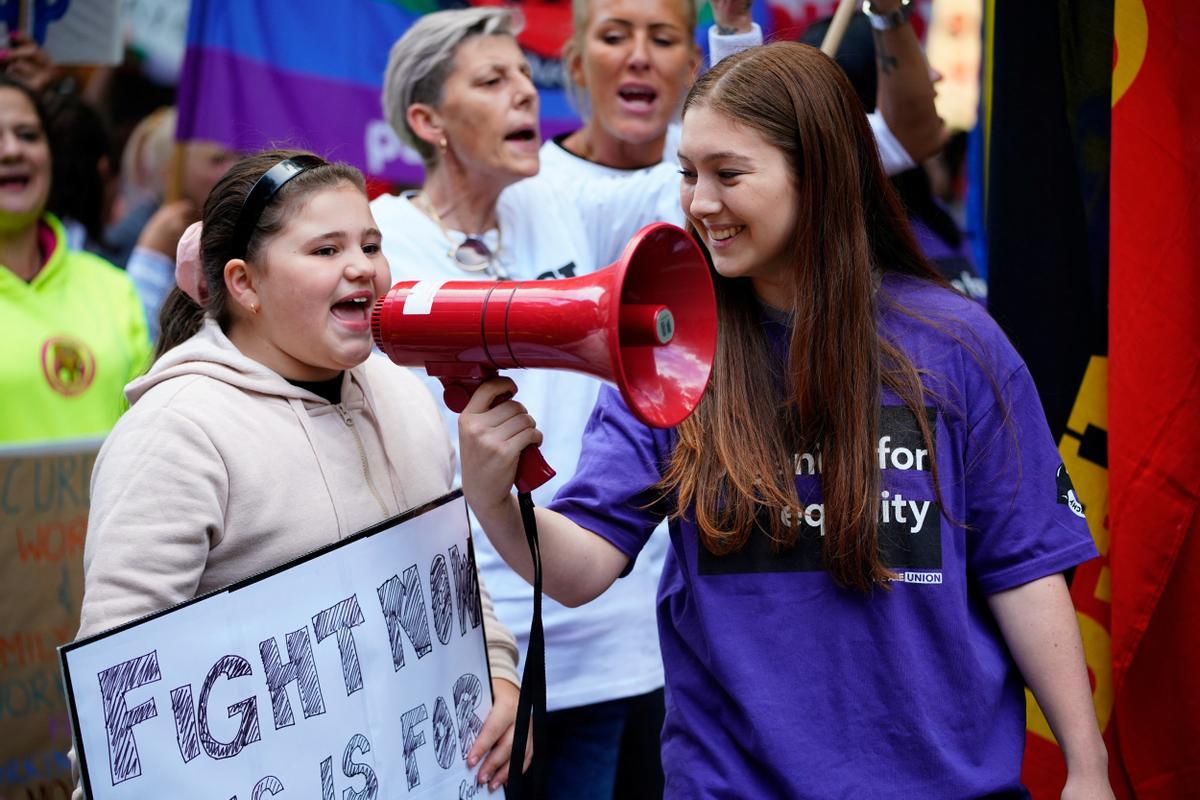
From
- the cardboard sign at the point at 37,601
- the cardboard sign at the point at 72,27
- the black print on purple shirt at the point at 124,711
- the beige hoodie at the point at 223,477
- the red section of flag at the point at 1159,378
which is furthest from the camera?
the cardboard sign at the point at 72,27

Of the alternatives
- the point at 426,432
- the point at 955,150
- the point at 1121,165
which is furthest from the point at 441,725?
the point at 955,150

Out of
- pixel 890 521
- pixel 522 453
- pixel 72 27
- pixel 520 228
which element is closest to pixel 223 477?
pixel 522 453

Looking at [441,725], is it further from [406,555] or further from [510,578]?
[510,578]

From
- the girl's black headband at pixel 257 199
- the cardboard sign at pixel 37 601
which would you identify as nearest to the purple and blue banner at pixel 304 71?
the cardboard sign at pixel 37 601

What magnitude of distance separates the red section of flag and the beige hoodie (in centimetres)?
135

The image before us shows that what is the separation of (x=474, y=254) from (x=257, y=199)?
1.18 metres

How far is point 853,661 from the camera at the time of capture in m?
2.05

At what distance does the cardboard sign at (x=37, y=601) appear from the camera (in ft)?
11.4

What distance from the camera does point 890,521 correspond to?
209 cm

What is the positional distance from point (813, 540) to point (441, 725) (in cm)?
70

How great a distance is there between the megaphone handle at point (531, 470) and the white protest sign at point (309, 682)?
267 millimetres

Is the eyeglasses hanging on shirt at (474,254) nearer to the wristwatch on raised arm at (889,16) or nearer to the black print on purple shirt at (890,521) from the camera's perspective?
the wristwatch on raised arm at (889,16)

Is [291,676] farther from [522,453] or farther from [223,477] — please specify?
[522,453]

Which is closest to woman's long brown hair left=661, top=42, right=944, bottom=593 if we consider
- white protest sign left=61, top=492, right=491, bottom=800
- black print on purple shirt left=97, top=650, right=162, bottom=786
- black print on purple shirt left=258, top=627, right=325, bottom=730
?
white protest sign left=61, top=492, right=491, bottom=800
